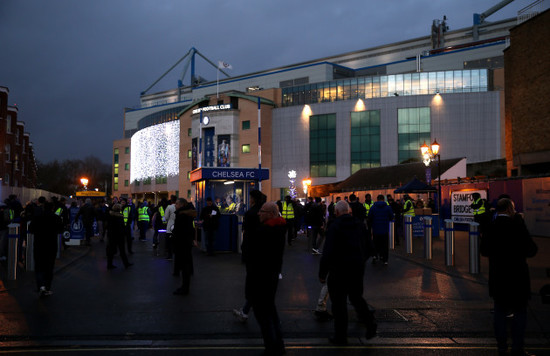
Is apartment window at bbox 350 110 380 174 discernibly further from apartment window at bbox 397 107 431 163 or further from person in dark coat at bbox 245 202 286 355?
person in dark coat at bbox 245 202 286 355

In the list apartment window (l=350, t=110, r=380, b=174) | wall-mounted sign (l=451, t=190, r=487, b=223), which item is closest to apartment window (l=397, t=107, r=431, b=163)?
apartment window (l=350, t=110, r=380, b=174)

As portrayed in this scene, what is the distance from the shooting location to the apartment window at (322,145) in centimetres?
6412

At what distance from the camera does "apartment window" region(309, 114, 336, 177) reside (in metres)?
64.1

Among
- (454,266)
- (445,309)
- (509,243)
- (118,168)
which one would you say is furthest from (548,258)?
(118,168)

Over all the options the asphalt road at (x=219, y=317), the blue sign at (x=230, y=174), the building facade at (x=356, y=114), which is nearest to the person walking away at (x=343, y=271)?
the asphalt road at (x=219, y=317)

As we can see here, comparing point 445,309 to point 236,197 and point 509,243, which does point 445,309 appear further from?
point 236,197

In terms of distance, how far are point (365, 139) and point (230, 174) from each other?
4770 cm

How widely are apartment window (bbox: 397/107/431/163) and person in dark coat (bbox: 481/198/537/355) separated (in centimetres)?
5541

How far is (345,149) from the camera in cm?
6347

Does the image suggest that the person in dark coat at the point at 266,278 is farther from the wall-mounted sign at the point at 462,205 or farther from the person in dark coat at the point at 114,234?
the wall-mounted sign at the point at 462,205

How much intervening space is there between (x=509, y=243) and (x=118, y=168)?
105559 millimetres

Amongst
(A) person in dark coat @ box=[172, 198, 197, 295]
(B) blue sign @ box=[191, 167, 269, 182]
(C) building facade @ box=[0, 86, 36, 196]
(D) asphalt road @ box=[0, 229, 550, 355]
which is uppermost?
(C) building facade @ box=[0, 86, 36, 196]

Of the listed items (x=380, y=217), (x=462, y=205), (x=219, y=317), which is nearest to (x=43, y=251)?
(x=219, y=317)

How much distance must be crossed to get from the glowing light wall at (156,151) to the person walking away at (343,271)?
249 feet
